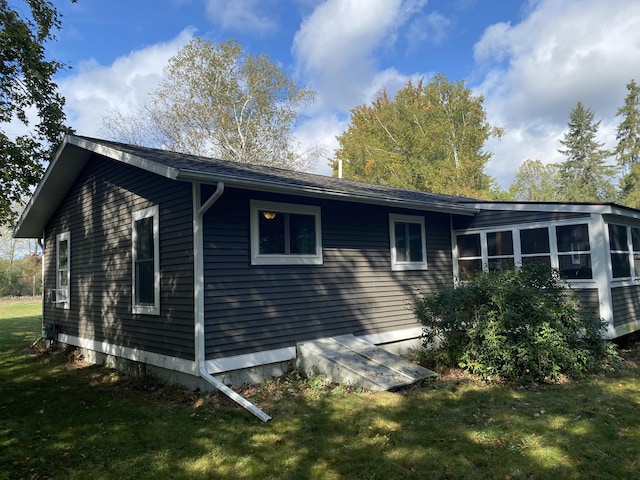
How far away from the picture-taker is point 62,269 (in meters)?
9.74

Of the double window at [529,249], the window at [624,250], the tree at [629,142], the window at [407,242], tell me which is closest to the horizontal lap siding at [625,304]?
the window at [624,250]

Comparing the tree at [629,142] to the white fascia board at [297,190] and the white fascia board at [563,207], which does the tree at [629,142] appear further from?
the white fascia board at [297,190]

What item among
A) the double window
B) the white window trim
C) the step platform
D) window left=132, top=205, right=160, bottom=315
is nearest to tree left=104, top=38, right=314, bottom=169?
the double window

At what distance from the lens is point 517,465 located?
3.47 m

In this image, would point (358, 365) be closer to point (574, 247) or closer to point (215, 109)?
point (574, 247)

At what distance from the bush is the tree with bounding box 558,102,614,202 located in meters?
36.7

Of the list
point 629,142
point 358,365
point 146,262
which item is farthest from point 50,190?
point 629,142

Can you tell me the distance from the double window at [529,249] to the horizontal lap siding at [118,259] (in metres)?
5.45

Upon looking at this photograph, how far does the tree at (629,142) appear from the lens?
33875mm

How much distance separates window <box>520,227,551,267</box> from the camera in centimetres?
866

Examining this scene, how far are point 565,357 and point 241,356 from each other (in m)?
4.56

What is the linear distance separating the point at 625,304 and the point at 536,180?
34.9 meters

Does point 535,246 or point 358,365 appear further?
point 535,246

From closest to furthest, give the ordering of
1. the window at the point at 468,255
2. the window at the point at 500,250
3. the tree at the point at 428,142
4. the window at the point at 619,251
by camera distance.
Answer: the window at the point at 619,251 → the window at the point at 500,250 → the window at the point at 468,255 → the tree at the point at 428,142
